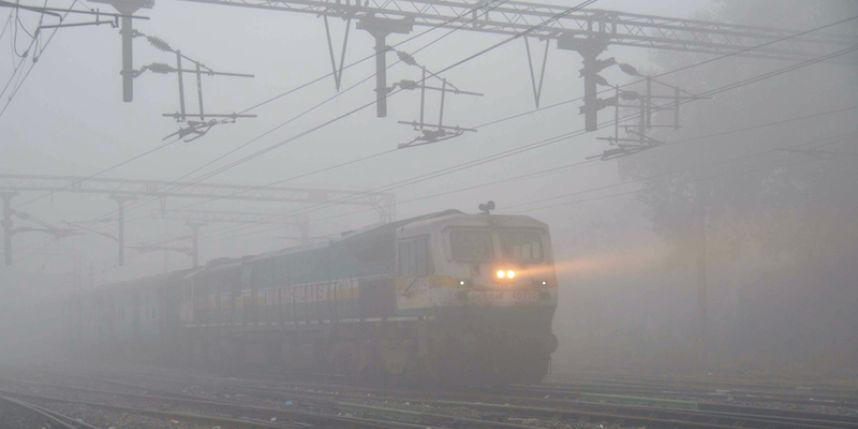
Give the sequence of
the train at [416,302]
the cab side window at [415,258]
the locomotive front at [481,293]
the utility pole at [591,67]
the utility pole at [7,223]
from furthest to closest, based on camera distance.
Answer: the utility pole at [7,223] → the utility pole at [591,67] → the cab side window at [415,258] → the train at [416,302] → the locomotive front at [481,293]

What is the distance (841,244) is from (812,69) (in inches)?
335

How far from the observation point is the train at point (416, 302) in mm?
19734

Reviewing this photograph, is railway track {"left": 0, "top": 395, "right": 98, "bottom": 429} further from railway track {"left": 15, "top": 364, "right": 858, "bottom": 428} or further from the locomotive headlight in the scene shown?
the locomotive headlight

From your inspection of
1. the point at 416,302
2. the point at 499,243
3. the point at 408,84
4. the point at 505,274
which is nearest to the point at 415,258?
the point at 416,302

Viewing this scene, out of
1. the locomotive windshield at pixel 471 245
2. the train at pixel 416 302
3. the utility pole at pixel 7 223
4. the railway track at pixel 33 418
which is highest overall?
the utility pole at pixel 7 223

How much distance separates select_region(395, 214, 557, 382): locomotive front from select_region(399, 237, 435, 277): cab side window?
0.02 meters

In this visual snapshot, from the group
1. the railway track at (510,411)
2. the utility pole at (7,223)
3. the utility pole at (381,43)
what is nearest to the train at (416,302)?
the railway track at (510,411)

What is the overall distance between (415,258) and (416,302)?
3.32 feet

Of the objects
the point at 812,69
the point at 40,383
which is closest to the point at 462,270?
the point at 40,383

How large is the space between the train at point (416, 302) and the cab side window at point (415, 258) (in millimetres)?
27

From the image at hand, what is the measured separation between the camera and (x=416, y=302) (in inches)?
802

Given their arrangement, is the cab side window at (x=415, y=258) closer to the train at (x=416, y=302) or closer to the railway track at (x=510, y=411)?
the train at (x=416, y=302)

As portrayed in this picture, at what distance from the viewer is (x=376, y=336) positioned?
22094 mm

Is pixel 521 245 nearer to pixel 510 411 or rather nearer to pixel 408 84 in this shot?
pixel 408 84
